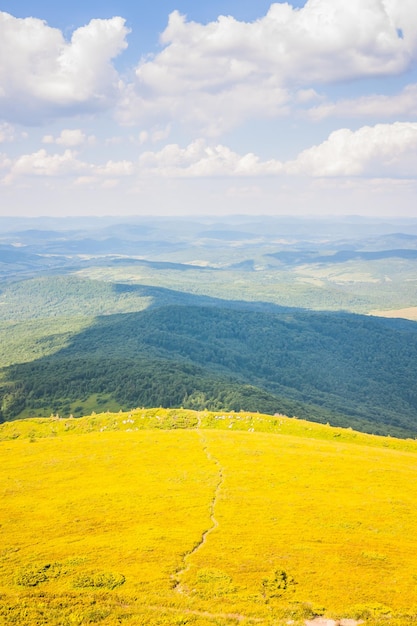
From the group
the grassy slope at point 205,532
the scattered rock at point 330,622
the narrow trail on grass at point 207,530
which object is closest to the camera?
the scattered rock at point 330,622

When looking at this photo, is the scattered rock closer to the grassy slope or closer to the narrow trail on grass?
the grassy slope

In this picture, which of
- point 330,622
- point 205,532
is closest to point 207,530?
point 205,532

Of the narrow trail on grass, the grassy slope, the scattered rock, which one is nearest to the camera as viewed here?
the scattered rock

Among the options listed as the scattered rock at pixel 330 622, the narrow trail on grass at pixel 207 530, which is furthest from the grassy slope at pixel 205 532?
the scattered rock at pixel 330 622

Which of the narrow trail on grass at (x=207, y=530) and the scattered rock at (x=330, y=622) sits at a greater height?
the scattered rock at (x=330, y=622)

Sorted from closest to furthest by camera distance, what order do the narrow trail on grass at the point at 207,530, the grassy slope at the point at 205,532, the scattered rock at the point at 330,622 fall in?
the scattered rock at the point at 330,622 < the grassy slope at the point at 205,532 < the narrow trail on grass at the point at 207,530

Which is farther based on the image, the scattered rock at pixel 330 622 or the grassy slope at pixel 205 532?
the grassy slope at pixel 205 532

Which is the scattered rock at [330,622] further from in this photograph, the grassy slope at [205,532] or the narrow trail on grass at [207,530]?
the narrow trail on grass at [207,530]

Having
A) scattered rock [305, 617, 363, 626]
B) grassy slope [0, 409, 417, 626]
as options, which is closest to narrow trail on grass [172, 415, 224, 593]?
grassy slope [0, 409, 417, 626]

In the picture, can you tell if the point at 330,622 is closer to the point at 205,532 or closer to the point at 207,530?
the point at 205,532
